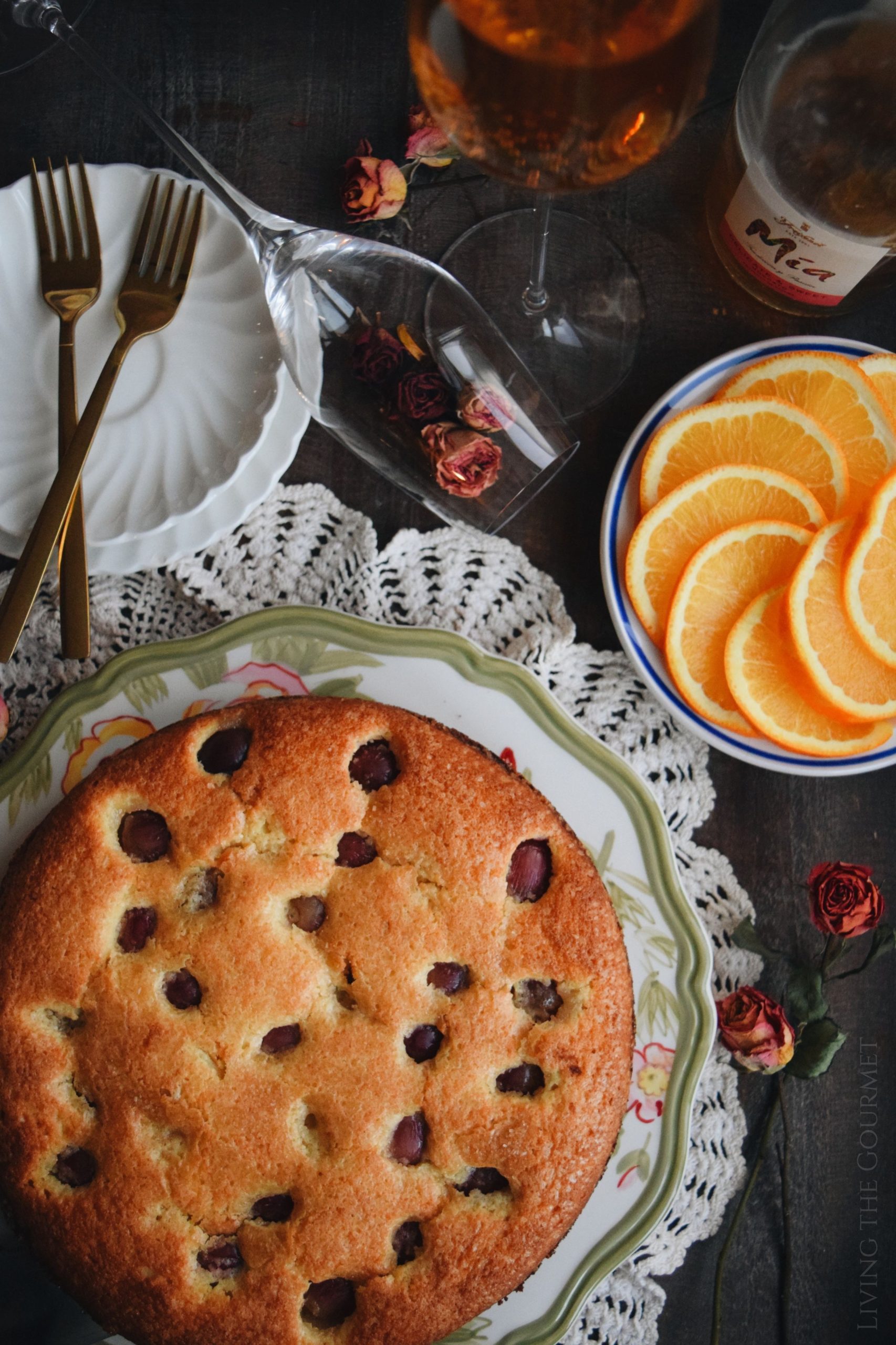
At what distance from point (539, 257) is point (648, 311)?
252mm

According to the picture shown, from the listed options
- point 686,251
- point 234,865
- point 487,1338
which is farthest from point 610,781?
point 686,251

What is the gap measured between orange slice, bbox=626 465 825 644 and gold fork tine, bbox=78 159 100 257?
909 mm

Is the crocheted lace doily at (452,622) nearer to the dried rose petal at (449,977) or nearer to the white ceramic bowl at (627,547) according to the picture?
the white ceramic bowl at (627,547)

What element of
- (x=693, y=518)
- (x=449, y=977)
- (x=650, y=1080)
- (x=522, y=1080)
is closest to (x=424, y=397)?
(x=693, y=518)

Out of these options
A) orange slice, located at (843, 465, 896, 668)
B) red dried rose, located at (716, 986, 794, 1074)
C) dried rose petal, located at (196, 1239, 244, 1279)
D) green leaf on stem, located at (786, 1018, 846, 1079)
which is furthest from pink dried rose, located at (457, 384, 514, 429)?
dried rose petal, located at (196, 1239, 244, 1279)

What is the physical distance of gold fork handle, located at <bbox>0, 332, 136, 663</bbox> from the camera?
1.38 m

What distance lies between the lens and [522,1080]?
1245 mm

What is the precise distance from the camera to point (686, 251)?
164 cm

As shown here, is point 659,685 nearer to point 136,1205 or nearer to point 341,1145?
point 341,1145

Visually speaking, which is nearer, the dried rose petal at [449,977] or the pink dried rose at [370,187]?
the dried rose petal at [449,977]

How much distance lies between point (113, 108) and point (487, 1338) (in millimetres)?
1934

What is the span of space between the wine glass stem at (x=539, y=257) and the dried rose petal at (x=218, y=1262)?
4.30 ft

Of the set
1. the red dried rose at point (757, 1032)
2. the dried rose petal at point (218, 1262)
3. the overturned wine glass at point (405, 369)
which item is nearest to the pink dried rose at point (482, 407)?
the overturned wine glass at point (405, 369)

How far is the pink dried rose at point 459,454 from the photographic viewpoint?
138cm
